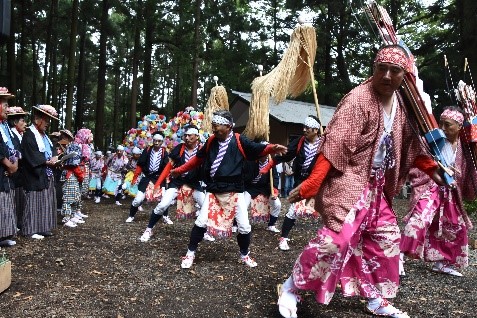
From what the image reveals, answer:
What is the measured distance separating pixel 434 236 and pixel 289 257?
184 cm

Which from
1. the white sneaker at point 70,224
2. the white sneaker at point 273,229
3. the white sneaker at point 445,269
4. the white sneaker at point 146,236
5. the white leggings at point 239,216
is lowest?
the white sneaker at point 70,224

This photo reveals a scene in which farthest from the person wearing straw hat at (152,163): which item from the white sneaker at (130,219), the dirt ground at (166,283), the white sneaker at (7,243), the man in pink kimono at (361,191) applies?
the man in pink kimono at (361,191)

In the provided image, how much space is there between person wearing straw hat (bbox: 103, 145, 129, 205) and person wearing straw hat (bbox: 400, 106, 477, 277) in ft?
32.0

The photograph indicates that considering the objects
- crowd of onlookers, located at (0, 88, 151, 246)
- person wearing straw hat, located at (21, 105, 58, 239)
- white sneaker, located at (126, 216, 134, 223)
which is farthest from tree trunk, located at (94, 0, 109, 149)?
person wearing straw hat, located at (21, 105, 58, 239)

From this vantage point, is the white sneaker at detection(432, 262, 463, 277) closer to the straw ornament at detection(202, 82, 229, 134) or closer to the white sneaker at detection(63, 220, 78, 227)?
the straw ornament at detection(202, 82, 229, 134)

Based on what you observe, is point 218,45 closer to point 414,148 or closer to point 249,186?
point 249,186

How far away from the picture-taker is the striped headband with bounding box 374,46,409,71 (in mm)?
3146

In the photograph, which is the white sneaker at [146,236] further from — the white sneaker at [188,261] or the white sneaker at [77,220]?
the white sneaker at [77,220]

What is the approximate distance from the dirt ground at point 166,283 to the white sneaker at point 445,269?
113mm

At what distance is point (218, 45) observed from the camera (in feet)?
87.9

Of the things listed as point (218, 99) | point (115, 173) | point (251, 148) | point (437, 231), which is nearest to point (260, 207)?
point (218, 99)

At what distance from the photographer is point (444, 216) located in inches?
198

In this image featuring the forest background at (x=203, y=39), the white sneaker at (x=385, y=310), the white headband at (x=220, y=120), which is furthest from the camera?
the forest background at (x=203, y=39)

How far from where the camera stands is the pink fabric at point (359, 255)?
3.15 m
